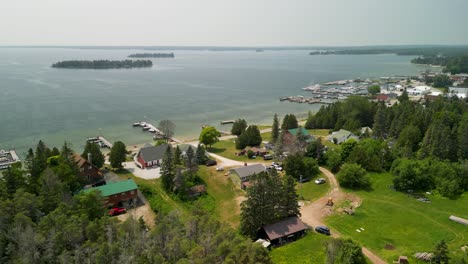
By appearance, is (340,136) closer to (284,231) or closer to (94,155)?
(284,231)

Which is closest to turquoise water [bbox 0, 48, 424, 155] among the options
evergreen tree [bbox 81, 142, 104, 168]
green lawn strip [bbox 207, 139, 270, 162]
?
green lawn strip [bbox 207, 139, 270, 162]

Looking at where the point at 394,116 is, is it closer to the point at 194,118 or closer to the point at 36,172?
the point at 194,118

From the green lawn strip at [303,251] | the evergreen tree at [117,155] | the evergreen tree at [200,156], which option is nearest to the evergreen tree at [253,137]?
the evergreen tree at [200,156]

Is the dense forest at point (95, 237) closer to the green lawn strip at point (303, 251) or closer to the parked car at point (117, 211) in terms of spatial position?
the green lawn strip at point (303, 251)

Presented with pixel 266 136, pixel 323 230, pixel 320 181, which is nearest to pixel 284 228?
pixel 323 230

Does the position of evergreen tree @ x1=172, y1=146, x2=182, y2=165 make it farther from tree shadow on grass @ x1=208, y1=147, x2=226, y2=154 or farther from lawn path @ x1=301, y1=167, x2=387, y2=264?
lawn path @ x1=301, y1=167, x2=387, y2=264
